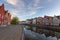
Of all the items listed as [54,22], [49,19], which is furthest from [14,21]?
[54,22]

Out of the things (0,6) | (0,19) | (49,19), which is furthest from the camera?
(49,19)

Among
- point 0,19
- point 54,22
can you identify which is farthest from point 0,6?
point 54,22

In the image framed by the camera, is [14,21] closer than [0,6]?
No

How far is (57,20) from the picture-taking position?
80688 mm

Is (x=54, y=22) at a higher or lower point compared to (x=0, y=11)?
lower

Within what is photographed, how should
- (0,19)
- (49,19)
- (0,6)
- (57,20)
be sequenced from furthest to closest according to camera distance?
1. (49,19)
2. (57,20)
3. (0,6)
4. (0,19)

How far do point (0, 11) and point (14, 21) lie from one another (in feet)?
178

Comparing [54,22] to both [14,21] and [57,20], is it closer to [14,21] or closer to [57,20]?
[57,20]

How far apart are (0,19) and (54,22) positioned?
38.5 meters

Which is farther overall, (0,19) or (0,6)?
(0,6)

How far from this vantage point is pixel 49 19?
9238 centimetres

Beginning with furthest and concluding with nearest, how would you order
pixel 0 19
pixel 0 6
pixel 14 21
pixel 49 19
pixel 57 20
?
pixel 14 21, pixel 49 19, pixel 57 20, pixel 0 6, pixel 0 19

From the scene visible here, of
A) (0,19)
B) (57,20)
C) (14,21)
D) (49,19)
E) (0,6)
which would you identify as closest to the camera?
(0,19)

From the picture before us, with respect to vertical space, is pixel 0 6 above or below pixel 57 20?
above
